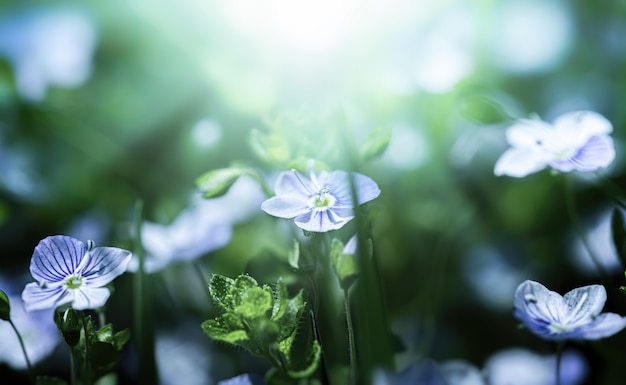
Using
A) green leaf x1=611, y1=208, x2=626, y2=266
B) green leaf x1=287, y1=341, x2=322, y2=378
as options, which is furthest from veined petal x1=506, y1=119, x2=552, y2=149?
green leaf x1=287, y1=341, x2=322, y2=378

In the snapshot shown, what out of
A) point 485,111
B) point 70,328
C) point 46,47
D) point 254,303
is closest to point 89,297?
Answer: point 70,328

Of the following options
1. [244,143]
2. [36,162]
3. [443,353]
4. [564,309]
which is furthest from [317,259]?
[36,162]

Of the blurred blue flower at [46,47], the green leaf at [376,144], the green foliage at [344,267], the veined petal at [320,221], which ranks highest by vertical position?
the blurred blue flower at [46,47]

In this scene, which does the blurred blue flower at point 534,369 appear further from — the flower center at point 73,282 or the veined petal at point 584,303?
the flower center at point 73,282

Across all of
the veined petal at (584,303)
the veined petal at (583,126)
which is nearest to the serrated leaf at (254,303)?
the veined petal at (584,303)

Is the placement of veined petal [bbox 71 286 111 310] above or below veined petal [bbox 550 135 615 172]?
below

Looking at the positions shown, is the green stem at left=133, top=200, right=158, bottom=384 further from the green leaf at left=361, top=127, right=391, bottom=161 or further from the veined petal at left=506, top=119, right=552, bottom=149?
the veined petal at left=506, top=119, right=552, bottom=149

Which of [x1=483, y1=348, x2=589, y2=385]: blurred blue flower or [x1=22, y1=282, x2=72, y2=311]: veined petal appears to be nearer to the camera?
[x1=22, y1=282, x2=72, y2=311]: veined petal
